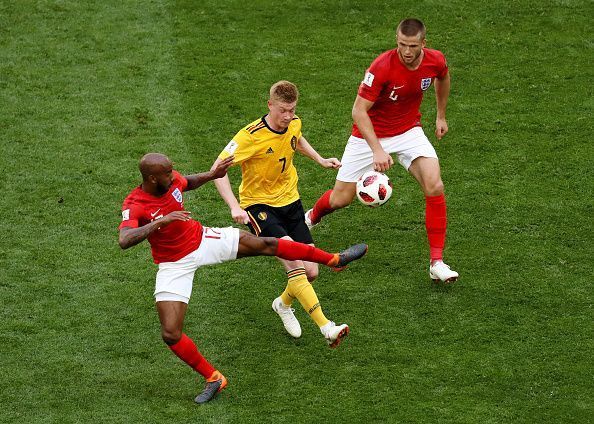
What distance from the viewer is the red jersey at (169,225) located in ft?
30.7

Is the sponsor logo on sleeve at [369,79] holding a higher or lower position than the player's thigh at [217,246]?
higher

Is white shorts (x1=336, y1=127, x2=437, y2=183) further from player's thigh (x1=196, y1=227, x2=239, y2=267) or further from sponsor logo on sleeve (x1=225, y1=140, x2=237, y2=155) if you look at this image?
player's thigh (x1=196, y1=227, x2=239, y2=267)

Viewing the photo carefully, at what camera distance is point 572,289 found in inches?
429

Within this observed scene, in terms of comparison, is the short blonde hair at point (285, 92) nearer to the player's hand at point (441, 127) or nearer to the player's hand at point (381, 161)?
the player's hand at point (381, 161)

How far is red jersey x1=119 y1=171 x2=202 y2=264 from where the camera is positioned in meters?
9.34

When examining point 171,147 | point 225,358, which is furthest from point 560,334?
point 171,147

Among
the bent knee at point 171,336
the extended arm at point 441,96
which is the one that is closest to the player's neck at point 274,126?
the extended arm at point 441,96

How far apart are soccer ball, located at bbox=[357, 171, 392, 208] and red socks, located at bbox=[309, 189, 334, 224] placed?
96 cm

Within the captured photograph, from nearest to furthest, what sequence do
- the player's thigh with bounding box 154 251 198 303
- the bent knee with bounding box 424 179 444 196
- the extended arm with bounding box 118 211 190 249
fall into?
1. the extended arm with bounding box 118 211 190 249
2. the player's thigh with bounding box 154 251 198 303
3. the bent knee with bounding box 424 179 444 196

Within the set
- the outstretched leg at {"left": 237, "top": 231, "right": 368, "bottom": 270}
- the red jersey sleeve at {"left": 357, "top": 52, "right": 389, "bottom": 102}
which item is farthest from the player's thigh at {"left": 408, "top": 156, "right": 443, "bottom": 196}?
the outstretched leg at {"left": 237, "top": 231, "right": 368, "bottom": 270}

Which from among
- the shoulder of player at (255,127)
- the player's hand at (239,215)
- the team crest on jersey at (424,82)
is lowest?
the player's hand at (239,215)

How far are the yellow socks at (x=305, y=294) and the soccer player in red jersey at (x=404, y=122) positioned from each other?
1275 mm

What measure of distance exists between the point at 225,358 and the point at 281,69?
564cm

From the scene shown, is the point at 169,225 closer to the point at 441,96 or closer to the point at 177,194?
the point at 177,194
